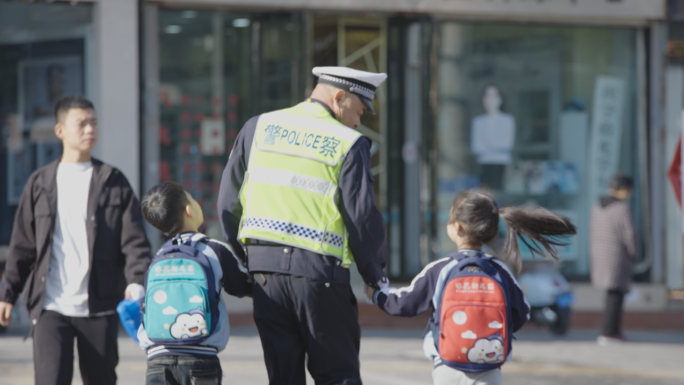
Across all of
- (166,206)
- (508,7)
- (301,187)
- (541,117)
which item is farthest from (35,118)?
(301,187)

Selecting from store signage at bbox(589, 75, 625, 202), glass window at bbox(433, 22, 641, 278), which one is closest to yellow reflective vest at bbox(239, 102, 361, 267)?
glass window at bbox(433, 22, 641, 278)

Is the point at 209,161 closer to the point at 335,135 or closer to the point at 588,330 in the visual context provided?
the point at 588,330

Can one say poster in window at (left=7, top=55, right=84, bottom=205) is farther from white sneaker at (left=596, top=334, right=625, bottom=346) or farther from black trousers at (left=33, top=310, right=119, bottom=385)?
white sneaker at (left=596, top=334, right=625, bottom=346)

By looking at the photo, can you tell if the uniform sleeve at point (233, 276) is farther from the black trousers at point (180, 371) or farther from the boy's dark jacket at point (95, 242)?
the boy's dark jacket at point (95, 242)

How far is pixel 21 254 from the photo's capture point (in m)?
4.72

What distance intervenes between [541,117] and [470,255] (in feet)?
27.6

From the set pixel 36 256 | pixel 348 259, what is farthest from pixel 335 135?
pixel 36 256

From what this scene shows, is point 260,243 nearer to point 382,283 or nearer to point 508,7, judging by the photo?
point 382,283

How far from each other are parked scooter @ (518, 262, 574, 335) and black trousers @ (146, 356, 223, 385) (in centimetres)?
722

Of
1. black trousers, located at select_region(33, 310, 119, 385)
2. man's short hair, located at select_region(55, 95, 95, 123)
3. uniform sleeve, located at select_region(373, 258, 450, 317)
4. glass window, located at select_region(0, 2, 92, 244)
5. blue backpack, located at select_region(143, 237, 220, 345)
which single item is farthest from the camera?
glass window, located at select_region(0, 2, 92, 244)

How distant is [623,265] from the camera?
1041cm

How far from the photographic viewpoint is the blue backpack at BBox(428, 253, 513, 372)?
3881 millimetres

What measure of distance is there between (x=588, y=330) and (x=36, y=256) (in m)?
8.39

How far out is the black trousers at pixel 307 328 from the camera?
3.80m
